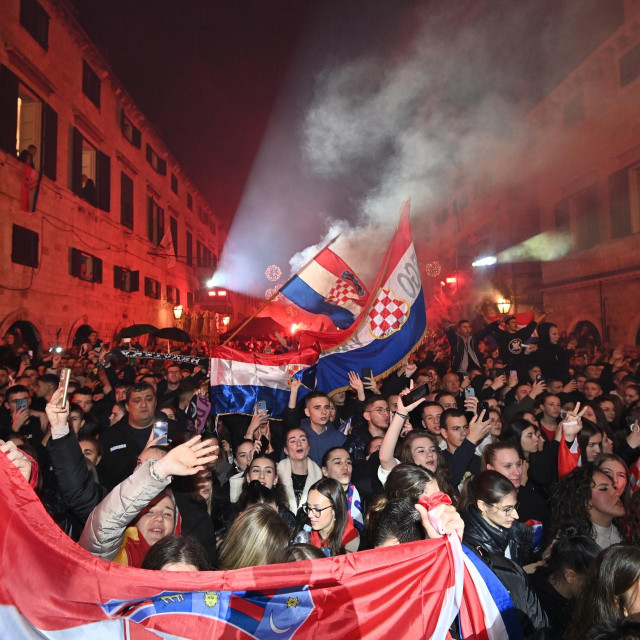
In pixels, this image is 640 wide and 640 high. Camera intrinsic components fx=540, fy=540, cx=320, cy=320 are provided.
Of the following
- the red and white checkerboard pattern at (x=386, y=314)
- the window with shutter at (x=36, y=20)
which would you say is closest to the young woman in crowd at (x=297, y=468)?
the red and white checkerboard pattern at (x=386, y=314)

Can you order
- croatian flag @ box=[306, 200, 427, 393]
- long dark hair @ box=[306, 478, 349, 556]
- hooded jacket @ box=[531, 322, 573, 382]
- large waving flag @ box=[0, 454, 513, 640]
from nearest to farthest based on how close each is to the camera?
large waving flag @ box=[0, 454, 513, 640]
long dark hair @ box=[306, 478, 349, 556]
croatian flag @ box=[306, 200, 427, 393]
hooded jacket @ box=[531, 322, 573, 382]

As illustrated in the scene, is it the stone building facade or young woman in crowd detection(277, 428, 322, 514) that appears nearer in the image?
young woman in crowd detection(277, 428, 322, 514)

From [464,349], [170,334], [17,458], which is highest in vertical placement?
[170,334]

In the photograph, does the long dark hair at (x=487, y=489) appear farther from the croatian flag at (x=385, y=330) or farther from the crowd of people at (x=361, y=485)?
the croatian flag at (x=385, y=330)

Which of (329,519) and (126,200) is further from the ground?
(126,200)

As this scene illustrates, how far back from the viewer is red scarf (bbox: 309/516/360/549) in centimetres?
369

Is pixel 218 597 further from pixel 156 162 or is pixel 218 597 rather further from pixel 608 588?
pixel 156 162

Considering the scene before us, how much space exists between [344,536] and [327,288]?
17.2 feet

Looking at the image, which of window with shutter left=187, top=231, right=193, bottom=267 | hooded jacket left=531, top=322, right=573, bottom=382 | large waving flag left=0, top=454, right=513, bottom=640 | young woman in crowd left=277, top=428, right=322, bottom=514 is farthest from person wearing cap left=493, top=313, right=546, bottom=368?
window with shutter left=187, top=231, right=193, bottom=267

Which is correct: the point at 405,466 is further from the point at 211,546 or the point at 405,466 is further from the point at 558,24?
the point at 558,24

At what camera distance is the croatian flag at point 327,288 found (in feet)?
27.8

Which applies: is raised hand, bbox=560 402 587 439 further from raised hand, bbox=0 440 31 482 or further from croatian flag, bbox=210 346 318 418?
raised hand, bbox=0 440 31 482

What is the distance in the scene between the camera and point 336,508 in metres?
3.74

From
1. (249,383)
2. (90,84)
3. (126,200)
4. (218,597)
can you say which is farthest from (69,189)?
(218,597)
